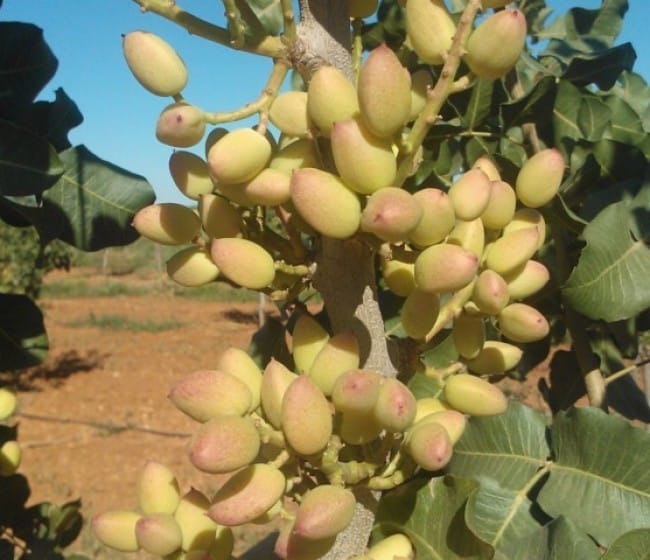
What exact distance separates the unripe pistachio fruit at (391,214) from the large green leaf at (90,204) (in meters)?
0.30

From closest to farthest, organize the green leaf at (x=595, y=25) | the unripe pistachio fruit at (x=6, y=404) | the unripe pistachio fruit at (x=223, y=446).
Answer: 1. the unripe pistachio fruit at (x=223, y=446)
2. the unripe pistachio fruit at (x=6, y=404)
3. the green leaf at (x=595, y=25)

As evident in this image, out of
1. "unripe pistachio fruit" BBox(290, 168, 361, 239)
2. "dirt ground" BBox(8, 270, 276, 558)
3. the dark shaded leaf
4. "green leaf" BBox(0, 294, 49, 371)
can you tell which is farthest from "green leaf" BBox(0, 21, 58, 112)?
"dirt ground" BBox(8, 270, 276, 558)

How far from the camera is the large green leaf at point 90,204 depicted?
69cm

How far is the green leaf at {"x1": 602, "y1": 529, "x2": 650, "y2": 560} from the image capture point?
50 cm

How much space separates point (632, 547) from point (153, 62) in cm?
41

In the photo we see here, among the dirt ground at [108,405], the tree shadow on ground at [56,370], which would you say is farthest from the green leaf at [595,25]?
the tree shadow on ground at [56,370]

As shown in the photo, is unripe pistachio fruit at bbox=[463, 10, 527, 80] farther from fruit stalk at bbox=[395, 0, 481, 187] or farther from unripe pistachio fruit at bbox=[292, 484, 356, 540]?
unripe pistachio fruit at bbox=[292, 484, 356, 540]

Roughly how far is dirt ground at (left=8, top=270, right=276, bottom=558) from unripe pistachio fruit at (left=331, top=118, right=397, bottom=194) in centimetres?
369

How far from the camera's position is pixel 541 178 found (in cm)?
55

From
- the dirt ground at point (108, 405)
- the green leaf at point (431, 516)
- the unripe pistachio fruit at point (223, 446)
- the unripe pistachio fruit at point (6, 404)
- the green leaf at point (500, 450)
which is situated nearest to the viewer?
the unripe pistachio fruit at point (223, 446)

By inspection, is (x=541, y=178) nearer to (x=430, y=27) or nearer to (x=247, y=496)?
(x=430, y=27)

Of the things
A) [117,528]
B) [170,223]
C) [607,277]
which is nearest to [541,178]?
[607,277]

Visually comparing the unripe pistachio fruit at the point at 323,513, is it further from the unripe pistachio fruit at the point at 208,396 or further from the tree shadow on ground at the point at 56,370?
the tree shadow on ground at the point at 56,370

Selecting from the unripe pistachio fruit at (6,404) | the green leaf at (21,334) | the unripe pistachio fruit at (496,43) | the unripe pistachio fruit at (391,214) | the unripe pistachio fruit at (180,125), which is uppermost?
the unripe pistachio fruit at (496,43)
